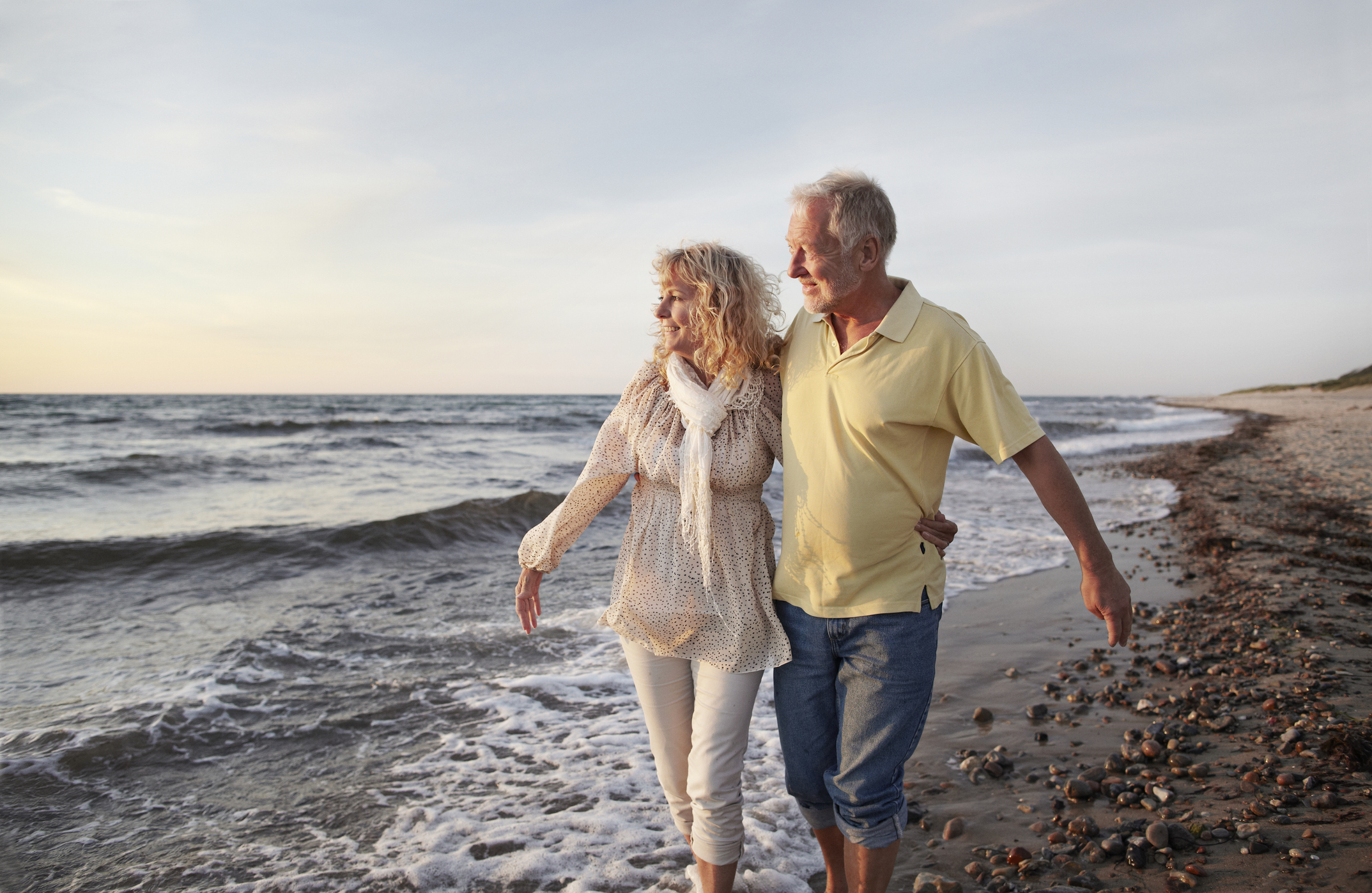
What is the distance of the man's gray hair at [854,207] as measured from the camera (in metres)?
2.20

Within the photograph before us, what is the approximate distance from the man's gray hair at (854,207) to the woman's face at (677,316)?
1.61 ft

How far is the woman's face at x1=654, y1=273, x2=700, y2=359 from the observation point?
8.33 ft

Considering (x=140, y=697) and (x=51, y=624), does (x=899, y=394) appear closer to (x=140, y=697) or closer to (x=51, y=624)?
(x=140, y=697)

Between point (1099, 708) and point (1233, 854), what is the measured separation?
1444mm

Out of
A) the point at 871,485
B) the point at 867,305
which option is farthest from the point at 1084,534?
the point at 867,305

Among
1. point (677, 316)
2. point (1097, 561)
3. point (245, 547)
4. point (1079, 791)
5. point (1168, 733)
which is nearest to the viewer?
point (1097, 561)

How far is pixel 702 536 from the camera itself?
8.11ft

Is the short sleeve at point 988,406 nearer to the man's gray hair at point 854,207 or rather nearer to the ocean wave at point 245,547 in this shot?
the man's gray hair at point 854,207

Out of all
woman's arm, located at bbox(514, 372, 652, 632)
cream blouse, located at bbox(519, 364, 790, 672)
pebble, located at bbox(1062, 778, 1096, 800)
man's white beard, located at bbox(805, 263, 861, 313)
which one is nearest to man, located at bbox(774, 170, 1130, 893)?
man's white beard, located at bbox(805, 263, 861, 313)

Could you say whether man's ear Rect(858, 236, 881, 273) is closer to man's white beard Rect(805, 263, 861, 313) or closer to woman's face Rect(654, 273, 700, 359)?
man's white beard Rect(805, 263, 861, 313)

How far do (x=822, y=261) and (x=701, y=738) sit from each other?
160 centimetres

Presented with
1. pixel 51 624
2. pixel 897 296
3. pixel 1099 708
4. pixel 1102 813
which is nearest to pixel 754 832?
pixel 1102 813

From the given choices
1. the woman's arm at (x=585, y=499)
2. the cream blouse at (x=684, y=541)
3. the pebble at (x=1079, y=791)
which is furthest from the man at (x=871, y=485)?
the pebble at (x=1079, y=791)

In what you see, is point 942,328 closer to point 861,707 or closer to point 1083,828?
point 861,707
